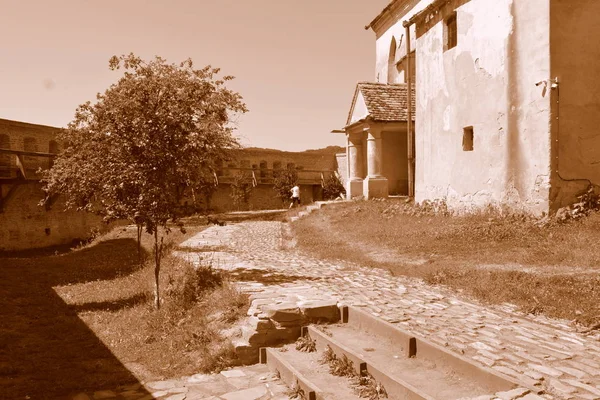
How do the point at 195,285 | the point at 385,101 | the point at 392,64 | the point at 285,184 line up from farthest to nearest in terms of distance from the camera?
the point at 285,184 < the point at 392,64 < the point at 385,101 < the point at 195,285

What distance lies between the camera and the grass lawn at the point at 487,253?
656 cm

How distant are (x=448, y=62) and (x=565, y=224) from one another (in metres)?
6.36

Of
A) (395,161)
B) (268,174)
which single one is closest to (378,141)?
(395,161)

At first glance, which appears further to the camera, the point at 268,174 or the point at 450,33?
the point at 268,174

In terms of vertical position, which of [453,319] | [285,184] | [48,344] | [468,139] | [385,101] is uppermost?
[385,101]

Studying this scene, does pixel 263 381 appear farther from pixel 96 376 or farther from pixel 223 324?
pixel 96 376

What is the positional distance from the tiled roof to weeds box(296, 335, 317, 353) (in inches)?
572

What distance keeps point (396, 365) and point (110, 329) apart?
4906 mm

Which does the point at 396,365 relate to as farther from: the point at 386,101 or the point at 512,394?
the point at 386,101

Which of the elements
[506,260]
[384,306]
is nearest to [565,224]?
[506,260]

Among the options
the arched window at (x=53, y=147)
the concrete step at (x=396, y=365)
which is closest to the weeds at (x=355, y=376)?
the concrete step at (x=396, y=365)

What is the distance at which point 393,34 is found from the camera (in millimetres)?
24375

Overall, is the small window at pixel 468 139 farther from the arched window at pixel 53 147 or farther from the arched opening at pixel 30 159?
the arched window at pixel 53 147

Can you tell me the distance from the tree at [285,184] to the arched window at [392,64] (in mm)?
10345
